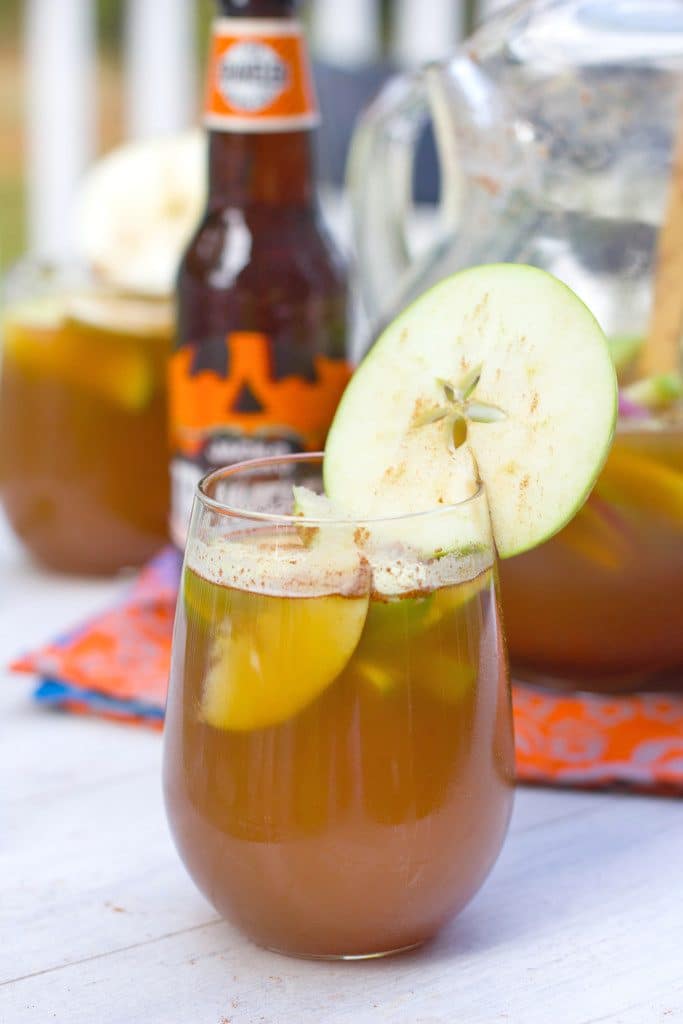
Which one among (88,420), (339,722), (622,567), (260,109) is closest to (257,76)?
(260,109)

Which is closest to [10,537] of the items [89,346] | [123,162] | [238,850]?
[89,346]

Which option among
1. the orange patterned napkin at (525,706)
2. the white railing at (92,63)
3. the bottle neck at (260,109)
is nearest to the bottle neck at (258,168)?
the bottle neck at (260,109)

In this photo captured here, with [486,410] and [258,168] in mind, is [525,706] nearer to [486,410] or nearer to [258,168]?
[486,410]

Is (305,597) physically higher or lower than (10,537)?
higher

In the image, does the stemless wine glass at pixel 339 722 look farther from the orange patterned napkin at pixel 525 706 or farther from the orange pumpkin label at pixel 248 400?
the orange pumpkin label at pixel 248 400

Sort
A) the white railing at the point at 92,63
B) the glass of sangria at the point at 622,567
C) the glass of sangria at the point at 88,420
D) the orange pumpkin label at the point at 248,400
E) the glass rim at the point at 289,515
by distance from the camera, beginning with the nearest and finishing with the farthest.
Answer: the glass rim at the point at 289,515, the glass of sangria at the point at 622,567, the orange pumpkin label at the point at 248,400, the glass of sangria at the point at 88,420, the white railing at the point at 92,63

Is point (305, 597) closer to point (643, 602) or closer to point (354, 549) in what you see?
point (354, 549)
